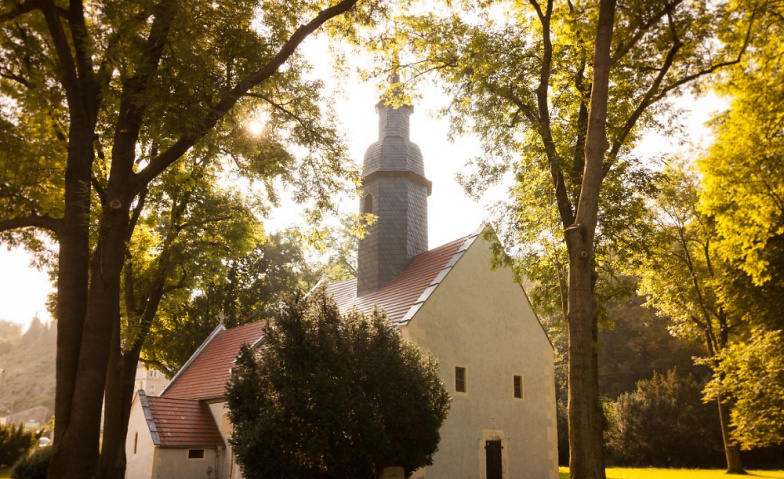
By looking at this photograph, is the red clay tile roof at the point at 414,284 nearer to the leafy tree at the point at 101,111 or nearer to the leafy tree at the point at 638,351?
the leafy tree at the point at 101,111

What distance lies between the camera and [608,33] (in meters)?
9.95

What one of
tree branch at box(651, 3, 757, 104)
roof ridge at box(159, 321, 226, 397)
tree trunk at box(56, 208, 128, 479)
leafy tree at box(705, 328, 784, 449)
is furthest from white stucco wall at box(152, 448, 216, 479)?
tree branch at box(651, 3, 757, 104)

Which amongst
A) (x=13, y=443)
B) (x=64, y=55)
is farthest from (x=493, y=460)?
(x=13, y=443)

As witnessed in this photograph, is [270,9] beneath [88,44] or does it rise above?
above

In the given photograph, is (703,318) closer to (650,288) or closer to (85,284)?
A: (650,288)

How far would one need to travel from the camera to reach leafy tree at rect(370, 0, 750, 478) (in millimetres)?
11672

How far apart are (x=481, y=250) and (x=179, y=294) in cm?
1093

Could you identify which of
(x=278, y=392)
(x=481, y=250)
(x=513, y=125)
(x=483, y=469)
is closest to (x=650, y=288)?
(x=481, y=250)

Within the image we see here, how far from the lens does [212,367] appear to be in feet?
82.9

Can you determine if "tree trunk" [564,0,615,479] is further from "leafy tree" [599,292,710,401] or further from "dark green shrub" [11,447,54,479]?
"leafy tree" [599,292,710,401]

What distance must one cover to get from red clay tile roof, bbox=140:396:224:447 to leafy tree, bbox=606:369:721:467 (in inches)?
885

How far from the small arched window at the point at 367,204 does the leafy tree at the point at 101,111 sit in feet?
36.5

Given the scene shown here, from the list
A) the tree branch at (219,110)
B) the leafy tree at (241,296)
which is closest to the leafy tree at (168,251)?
the tree branch at (219,110)

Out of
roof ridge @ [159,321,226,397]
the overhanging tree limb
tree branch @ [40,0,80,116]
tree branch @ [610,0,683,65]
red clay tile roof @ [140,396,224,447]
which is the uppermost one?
tree branch @ [610,0,683,65]
